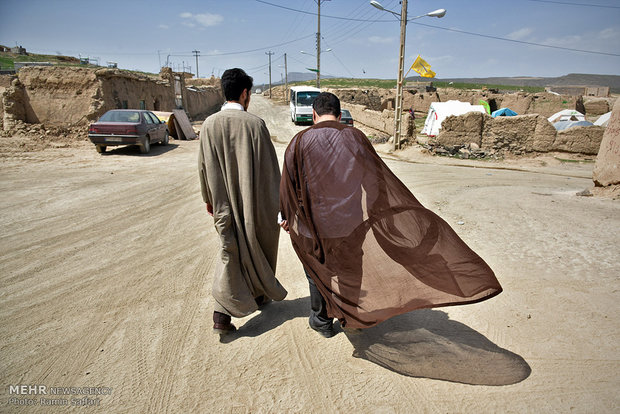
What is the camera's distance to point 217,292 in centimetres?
266

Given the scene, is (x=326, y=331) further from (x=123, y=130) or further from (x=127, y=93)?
(x=127, y=93)

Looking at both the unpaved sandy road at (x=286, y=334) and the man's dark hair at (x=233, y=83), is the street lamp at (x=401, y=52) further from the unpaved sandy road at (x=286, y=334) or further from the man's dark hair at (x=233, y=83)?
the man's dark hair at (x=233, y=83)

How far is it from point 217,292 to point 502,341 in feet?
6.96

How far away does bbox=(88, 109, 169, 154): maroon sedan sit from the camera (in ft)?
35.0

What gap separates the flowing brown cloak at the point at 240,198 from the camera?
254cm

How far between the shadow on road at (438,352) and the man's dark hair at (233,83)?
1.99 meters

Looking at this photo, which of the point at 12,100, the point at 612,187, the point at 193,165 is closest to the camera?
the point at 612,187

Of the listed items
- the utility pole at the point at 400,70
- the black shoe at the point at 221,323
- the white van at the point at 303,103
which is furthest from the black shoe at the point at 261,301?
the white van at the point at 303,103

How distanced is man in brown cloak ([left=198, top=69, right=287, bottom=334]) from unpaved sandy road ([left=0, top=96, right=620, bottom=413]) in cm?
40

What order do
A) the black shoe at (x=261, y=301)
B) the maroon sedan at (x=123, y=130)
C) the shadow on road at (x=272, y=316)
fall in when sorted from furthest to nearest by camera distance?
the maroon sedan at (x=123, y=130), the black shoe at (x=261, y=301), the shadow on road at (x=272, y=316)

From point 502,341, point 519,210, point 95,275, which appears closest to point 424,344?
point 502,341

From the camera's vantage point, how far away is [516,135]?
39.5 ft

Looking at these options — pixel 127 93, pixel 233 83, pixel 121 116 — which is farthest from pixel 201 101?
pixel 233 83

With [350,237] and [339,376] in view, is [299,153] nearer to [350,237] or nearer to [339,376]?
[350,237]
